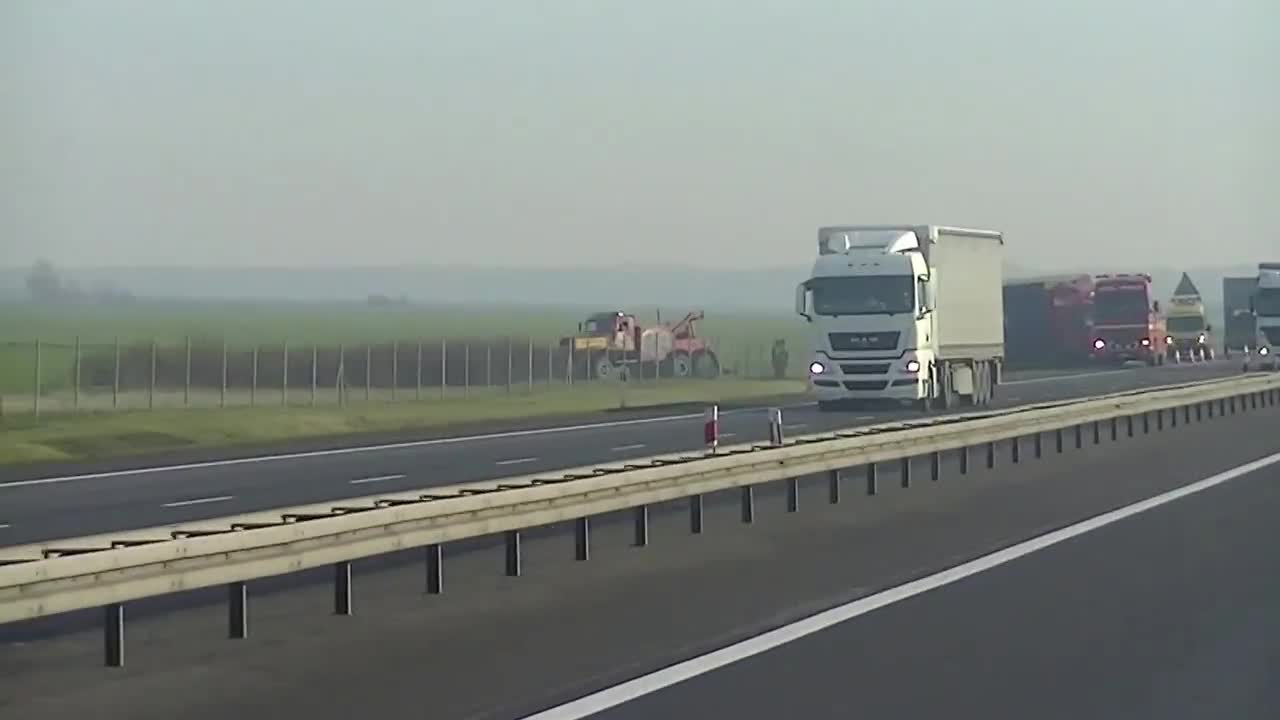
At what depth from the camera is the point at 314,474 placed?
102 ft

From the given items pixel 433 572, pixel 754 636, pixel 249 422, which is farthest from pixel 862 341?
pixel 754 636

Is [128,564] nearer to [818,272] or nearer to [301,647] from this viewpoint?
[301,647]

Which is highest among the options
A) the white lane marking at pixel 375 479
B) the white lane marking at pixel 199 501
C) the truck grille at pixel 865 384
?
the truck grille at pixel 865 384

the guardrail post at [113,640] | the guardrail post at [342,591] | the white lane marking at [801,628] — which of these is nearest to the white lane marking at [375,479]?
the white lane marking at [801,628]

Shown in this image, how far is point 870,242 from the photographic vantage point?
1902 inches

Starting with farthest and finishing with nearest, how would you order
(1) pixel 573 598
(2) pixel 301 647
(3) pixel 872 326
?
(3) pixel 872 326
(1) pixel 573 598
(2) pixel 301 647

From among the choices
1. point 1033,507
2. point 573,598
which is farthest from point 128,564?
point 1033,507

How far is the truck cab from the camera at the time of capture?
292 feet

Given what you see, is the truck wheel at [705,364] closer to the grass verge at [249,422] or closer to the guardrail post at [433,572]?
the grass verge at [249,422]

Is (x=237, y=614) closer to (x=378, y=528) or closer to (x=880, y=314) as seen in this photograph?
(x=378, y=528)

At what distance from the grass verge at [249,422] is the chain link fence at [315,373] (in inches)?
70.1

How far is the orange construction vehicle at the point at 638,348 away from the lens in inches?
3127

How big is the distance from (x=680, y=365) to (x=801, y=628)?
7285 cm

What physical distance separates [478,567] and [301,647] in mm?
4752
